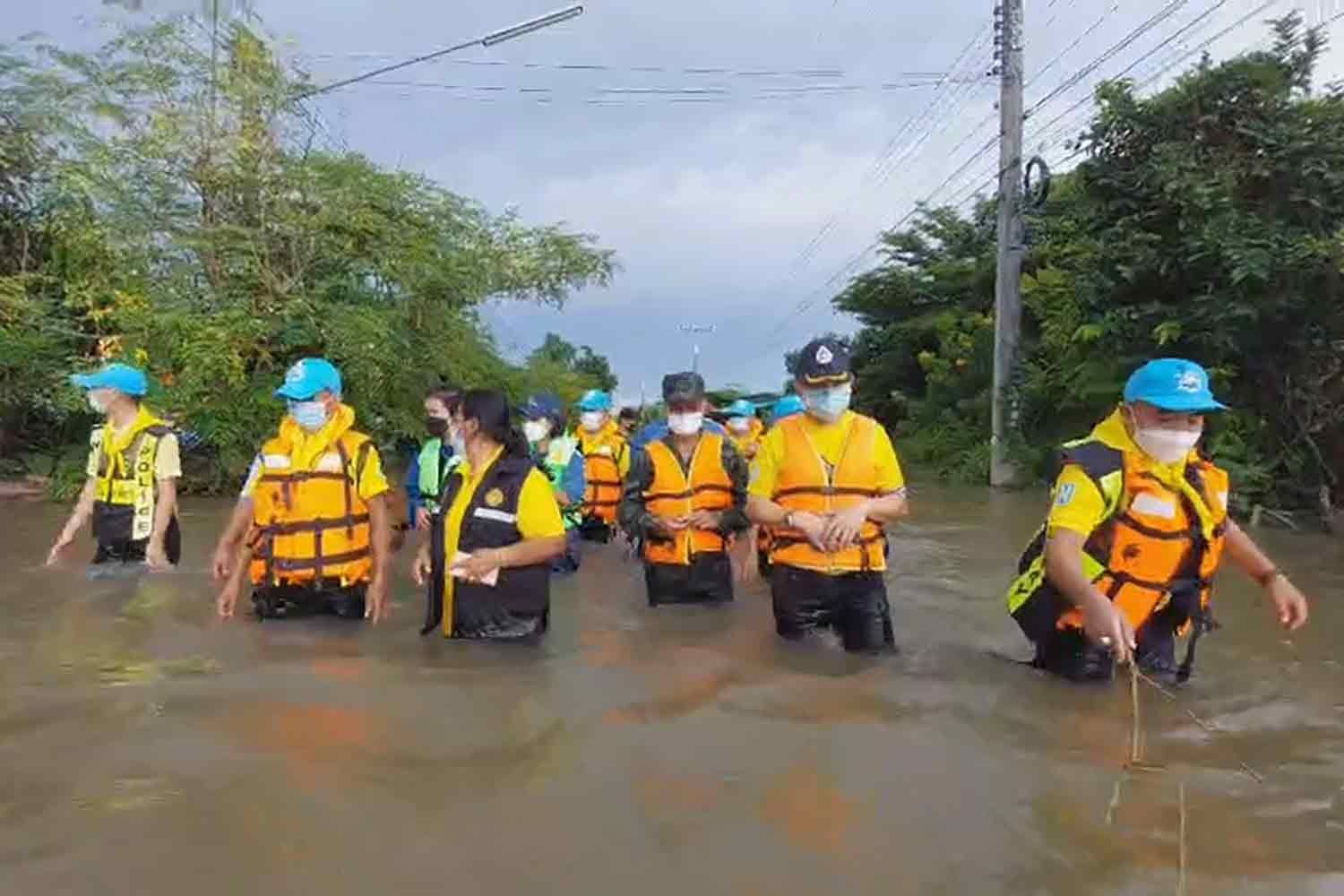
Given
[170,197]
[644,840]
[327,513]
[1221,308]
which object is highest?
[170,197]

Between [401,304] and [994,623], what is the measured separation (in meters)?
12.6

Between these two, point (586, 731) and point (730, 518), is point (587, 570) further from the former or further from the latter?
point (586, 731)

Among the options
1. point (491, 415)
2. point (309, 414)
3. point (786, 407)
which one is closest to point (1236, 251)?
point (786, 407)

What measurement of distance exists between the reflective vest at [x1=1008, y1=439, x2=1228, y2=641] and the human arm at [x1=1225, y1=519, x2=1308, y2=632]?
17 centimetres

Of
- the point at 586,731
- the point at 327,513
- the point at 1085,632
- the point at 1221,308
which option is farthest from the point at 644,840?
the point at 1221,308

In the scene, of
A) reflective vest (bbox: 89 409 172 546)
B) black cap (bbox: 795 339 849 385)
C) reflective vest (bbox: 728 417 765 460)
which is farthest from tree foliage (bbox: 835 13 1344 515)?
reflective vest (bbox: 89 409 172 546)

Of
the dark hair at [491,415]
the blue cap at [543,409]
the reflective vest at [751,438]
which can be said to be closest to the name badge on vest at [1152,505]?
the dark hair at [491,415]

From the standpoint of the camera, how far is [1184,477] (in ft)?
15.7

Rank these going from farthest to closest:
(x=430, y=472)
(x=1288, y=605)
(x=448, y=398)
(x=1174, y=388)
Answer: (x=430, y=472) < (x=448, y=398) < (x=1288, y=605) < (x=1174, y=388)

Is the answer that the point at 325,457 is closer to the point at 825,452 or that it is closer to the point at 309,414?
the point at 309,414

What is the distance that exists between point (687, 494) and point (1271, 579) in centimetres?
314

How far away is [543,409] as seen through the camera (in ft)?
33.0

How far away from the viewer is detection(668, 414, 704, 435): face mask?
7.09m

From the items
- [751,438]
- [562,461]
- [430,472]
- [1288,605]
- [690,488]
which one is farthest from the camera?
[751,438]
